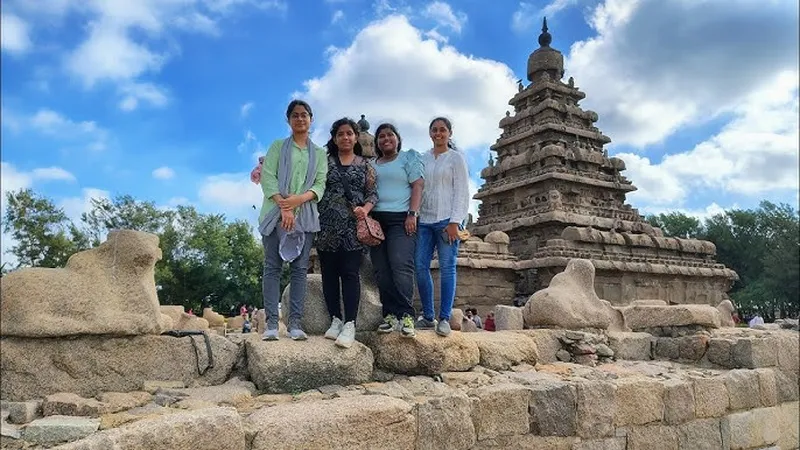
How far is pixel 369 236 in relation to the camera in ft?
13.9

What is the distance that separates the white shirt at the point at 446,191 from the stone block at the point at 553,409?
1441 millimetres

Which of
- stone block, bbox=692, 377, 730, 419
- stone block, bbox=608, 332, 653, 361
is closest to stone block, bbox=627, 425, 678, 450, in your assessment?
stone block, bbox=692, 377, 730, 419

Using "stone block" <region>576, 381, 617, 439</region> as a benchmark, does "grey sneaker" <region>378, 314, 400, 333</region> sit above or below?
above

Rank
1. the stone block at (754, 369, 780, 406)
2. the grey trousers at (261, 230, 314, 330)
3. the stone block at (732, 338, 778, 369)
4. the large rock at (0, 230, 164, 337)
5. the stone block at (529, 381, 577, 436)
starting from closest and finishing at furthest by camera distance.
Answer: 1. the large rock at (0, 230, 164, 337)
2. the grey trousers at (261, 230, 314, 330)
3. the stone block at (529, 381, 577, 436)
4. the stone block at (754, 369, 780, 406)
5. the stone block at (732, 338, 778, 369)

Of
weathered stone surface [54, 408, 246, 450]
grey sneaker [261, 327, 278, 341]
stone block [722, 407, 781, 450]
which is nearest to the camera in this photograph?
weathered stone surface [54, 408, 246, 450]

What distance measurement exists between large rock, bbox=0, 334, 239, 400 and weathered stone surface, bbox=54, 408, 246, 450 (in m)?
0.65

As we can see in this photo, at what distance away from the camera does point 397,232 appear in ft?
15.0

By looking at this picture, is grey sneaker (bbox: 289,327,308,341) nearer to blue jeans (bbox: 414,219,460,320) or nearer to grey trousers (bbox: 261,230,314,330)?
grey trousers (bbox: 261,230,314,330)

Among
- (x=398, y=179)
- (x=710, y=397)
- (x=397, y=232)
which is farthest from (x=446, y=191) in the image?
(x=710, y=397)

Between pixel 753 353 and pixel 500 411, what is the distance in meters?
3.40

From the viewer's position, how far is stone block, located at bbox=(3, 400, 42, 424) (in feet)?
9.71

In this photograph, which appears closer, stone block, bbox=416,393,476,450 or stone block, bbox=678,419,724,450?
stone block, bbox=416,393,476,450

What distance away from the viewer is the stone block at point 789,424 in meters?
5.95

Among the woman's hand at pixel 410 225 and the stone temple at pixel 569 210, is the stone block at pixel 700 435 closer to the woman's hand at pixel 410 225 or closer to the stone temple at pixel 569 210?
the woman's hand at pixel 410 225
